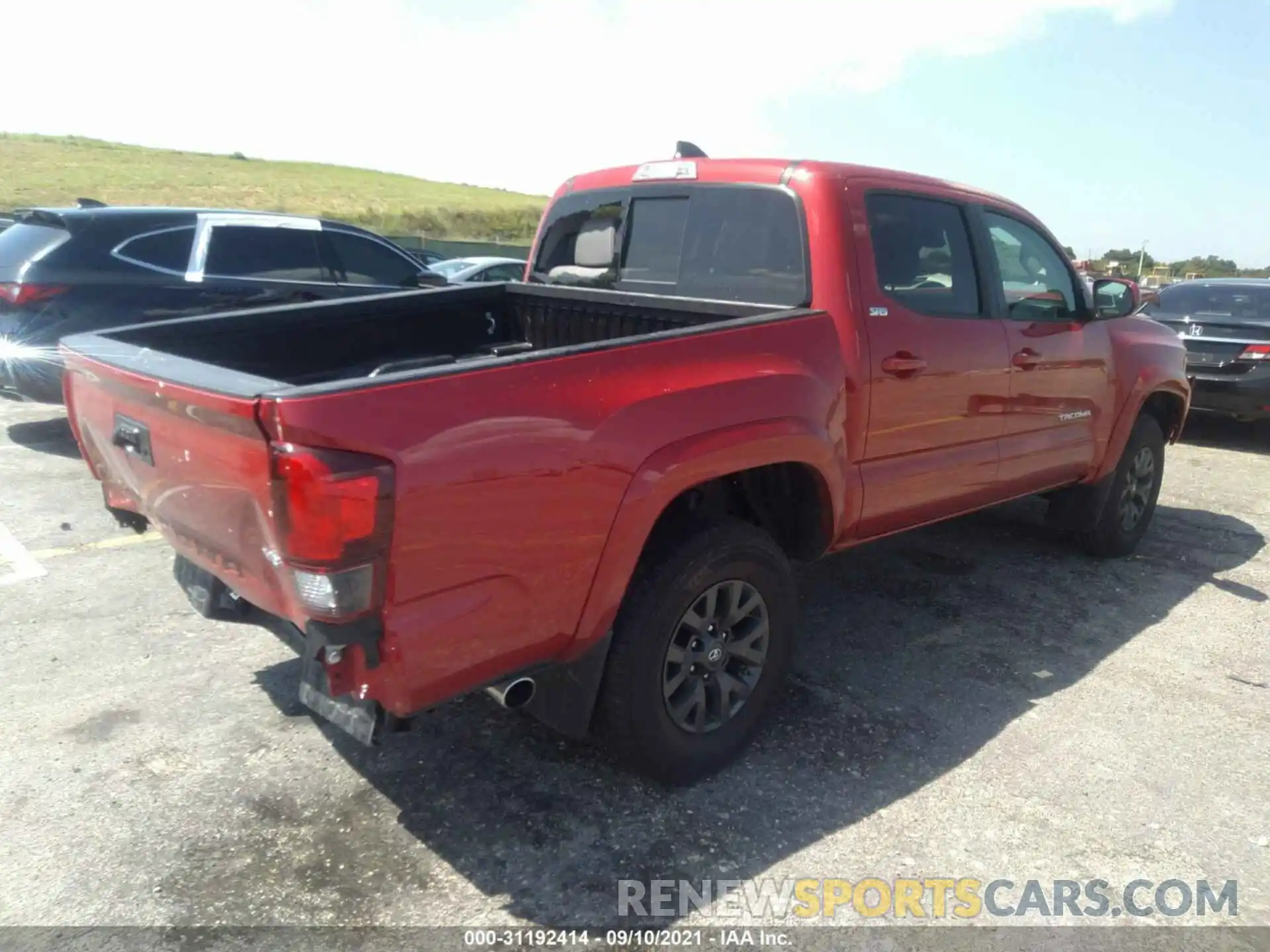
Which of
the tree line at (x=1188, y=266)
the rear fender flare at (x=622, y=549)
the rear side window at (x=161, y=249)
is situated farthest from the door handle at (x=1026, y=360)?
the tree line at (x=1188, y=266)

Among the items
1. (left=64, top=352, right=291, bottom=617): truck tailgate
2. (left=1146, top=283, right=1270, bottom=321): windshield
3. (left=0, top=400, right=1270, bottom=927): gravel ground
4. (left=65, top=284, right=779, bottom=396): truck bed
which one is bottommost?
(left=0, top=400, right=1270, bottom=927): gravel ground

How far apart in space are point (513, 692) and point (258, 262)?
598 cm

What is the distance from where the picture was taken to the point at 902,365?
3779mm

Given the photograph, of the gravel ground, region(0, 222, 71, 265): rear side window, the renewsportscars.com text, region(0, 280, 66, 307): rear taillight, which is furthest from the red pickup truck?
region(0, 222, 71, 265): rear side window

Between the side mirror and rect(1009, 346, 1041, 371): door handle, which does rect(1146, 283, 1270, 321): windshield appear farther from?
rect(1009, 346, 1041, 371): door handle

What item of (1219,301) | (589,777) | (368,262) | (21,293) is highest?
(1219,301)

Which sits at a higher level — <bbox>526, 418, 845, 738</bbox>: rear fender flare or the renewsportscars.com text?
<bbox>526, 418, 845, 738</bbox>: rear fender flare

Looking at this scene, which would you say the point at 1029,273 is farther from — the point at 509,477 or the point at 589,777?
the point at 509,477

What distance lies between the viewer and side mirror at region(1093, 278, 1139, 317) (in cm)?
509

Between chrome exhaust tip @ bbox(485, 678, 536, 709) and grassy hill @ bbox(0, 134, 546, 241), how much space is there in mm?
42887

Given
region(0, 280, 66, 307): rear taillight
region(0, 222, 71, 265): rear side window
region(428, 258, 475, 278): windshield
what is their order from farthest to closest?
region(428, 258, 475, 278): windshield, region(0, 222, 71, 265): rear side window, region(0, 280, 66, 307): rear taillight

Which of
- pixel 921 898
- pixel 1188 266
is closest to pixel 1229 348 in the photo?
pixel 921 898

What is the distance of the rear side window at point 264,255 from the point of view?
7418 millimetres

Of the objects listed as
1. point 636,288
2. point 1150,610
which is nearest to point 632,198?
point 636,288
